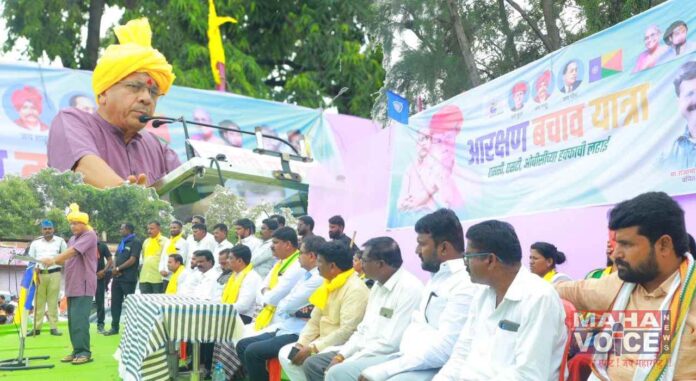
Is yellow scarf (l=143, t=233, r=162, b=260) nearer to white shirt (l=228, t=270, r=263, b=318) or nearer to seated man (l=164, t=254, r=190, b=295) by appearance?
seated man (l=164, t=254, r=190, b=295)

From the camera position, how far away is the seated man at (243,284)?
6672 millimetres

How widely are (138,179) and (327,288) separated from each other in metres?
2.14

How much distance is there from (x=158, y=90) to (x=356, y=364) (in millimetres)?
1902

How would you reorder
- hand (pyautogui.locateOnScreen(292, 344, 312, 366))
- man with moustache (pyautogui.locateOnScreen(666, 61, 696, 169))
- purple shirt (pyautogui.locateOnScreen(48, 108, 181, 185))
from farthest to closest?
hand (pyautogui.locateOnScreen(292, 344, 312, 366)) < man with moustache (pyautogui.locateOnScreen(666, 61, 696, 169)) < purple shirt (pyautogui.locateOnScreen(48, 108, 181, 185))

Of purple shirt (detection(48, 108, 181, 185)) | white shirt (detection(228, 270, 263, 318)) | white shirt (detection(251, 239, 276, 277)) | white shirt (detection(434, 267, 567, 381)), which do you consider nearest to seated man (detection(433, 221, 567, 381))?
white shirt (detection(434, 267, 567, 381))

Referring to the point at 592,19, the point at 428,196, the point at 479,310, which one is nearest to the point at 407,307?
the point at 479,310

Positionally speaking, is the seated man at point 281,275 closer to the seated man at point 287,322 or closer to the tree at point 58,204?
the seated man at point 287,322

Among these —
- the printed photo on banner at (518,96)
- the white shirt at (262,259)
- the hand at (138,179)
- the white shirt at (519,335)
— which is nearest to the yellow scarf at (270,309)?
the white shirt at (262,259)

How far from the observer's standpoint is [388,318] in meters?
4.47

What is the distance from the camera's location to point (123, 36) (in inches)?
125

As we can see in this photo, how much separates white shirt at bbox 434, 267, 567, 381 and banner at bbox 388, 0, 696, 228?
215 centimetres

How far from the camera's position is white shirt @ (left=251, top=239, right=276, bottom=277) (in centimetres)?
701

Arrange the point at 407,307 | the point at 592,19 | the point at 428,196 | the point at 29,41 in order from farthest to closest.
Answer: the point at 592,19 → the point at 428,196 → the point at 407,307 → the point at 29,41

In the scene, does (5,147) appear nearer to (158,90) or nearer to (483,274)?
(158,90)
